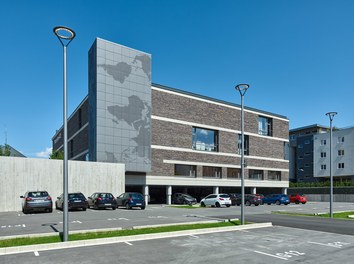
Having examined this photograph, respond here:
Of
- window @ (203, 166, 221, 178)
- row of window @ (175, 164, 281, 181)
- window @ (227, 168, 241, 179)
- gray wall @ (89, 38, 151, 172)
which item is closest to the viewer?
gray wall @ (89, 38, 151, 172)

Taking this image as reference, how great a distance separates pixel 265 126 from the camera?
171ft

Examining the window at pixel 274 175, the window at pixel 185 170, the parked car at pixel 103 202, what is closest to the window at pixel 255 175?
the window at pixel 274 175

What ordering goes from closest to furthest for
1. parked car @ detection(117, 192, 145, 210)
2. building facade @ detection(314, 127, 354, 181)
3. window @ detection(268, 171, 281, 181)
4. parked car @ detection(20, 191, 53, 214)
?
parked car @ detection(20, 191, 53, 214), parked car @ detection(117, 192, 145, 210), window @ detection(268, 171, 281, 181), building facade @ detection(314, 127, 354, 181)

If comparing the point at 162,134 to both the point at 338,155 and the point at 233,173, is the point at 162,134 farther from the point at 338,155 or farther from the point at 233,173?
the point at 338,155

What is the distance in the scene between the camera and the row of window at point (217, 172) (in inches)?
1594

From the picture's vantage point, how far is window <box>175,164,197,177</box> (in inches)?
1575

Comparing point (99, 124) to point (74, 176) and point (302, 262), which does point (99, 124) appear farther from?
point (302, 262)

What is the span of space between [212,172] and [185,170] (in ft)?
16.0

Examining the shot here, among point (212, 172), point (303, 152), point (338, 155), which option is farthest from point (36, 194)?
point (303, 152)

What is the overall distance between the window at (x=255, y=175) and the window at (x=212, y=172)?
6.53 meters

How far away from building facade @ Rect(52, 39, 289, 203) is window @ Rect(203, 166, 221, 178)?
13 centimetres

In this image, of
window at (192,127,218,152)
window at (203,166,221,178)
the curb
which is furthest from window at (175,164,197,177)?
the curb

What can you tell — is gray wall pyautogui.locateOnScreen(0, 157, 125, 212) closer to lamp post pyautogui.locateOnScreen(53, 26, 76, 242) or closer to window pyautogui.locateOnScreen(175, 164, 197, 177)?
window pyautogui.locateOnScreen(175, 164, 197, 177)

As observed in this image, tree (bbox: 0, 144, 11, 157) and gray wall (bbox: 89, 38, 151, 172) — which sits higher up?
Result: gray wall (bbox: 89, 38, 151, 172)
